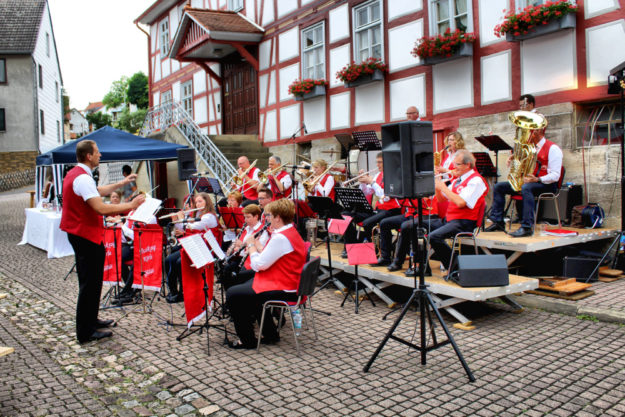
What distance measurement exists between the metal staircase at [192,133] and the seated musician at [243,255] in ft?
18.5

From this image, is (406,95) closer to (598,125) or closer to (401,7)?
(401,7)

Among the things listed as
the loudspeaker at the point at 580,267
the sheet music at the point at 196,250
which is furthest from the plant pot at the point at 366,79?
the sheet music at the point at 196,250

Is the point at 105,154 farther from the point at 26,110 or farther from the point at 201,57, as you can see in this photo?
the point at 26,110

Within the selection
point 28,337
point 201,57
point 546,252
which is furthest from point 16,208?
point 546,252

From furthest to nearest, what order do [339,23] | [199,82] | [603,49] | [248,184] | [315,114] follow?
1. [199,82]
2. [315,114]
3. [339,23]
4. [248,184]
5. [603,49]

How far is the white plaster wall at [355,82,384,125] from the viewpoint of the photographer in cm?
1110

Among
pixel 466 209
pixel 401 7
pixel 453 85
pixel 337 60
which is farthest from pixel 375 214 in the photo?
pixel 337 60

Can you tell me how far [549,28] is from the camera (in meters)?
7.80

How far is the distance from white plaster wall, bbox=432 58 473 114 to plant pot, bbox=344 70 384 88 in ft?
4.29

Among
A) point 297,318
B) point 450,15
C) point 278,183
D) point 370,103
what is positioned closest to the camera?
point 297,318

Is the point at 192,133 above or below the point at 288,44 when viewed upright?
below

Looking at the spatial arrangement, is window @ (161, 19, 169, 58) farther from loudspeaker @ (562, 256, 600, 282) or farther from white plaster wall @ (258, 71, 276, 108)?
loudspeaker @ (562, 256, 600, 282)

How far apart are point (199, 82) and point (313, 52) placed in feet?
22.6

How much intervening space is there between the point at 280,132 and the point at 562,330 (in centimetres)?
1025
